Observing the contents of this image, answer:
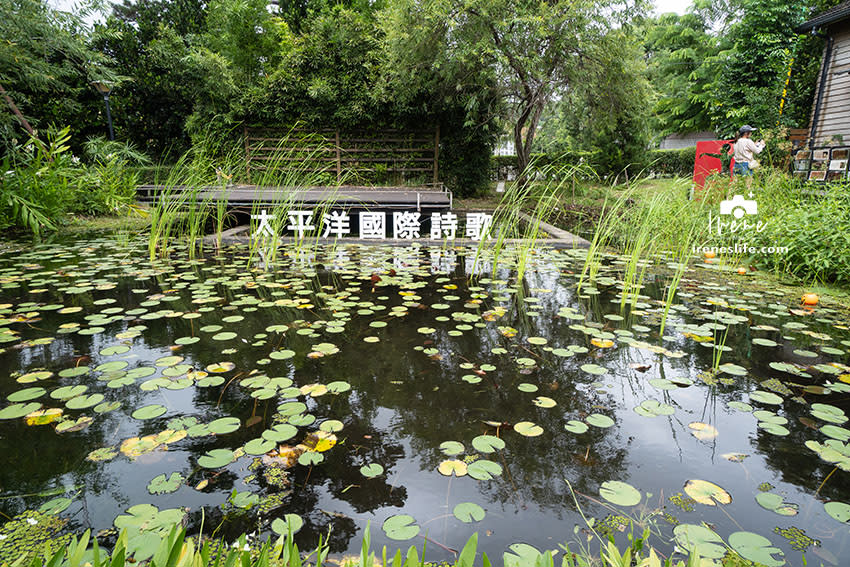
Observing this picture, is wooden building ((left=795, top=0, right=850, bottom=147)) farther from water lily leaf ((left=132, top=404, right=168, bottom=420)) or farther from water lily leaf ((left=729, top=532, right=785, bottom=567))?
water lily leaf ((left=132, top=404, right=168, bottom=420))

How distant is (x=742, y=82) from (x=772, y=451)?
14.8 m

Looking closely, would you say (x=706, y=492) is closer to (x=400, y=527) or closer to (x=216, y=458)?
(x=400, y=527)

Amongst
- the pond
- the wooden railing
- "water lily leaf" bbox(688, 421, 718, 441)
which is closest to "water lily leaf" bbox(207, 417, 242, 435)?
the pond

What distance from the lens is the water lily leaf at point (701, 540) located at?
1.04 metres

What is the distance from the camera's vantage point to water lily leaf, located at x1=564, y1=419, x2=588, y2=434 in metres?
1.54

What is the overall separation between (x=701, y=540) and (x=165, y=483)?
4.48 feet

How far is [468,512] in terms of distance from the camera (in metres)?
1.18

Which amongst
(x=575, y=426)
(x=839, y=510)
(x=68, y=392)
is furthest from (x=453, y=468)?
(x=68, y=392)

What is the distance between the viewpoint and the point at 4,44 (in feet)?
20.0

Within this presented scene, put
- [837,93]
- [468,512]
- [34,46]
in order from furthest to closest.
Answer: [837,93] < [34,46] < [468,512]

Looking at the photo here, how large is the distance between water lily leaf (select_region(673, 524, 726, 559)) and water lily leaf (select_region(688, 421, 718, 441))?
19.2 inches

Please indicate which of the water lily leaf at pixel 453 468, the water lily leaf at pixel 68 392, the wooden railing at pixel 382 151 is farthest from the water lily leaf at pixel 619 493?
the wooden railing at pixel 382 151

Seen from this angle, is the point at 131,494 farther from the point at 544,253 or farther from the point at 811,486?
the point at 544,253

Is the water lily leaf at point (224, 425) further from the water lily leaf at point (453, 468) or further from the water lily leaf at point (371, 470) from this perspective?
the water lily leaf at point (453, 468)
